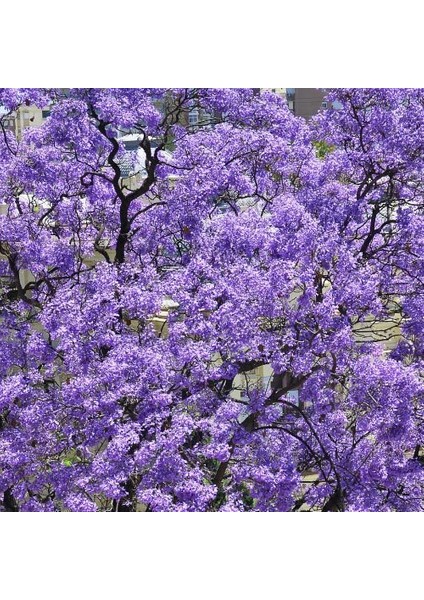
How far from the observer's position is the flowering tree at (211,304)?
223 inches

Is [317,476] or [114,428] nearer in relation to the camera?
[114,428]

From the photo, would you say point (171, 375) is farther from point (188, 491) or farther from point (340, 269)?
point (340, 269)

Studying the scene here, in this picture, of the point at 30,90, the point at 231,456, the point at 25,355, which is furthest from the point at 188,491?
the point at 30,90

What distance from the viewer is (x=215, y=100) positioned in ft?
19.8

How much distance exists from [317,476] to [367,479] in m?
0.31

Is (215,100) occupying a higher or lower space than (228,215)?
higher

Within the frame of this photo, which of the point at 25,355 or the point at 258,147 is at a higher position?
the point at 258,147

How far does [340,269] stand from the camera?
586 cm

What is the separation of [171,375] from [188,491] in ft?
2.18

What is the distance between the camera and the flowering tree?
5660 millimetres

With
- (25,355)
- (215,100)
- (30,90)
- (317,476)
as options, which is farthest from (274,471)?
(30,90)

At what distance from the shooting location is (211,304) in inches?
224
